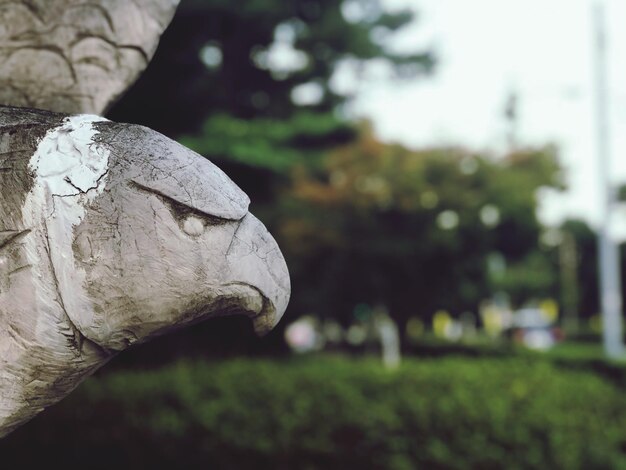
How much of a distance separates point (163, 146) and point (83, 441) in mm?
3785

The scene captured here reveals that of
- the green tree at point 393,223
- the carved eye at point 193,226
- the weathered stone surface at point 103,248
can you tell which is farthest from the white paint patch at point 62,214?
the green tree at point 393,223

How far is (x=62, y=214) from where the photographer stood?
1032mm

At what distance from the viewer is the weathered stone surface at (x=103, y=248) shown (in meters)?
1.03

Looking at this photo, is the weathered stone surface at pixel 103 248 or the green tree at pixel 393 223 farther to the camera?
the green tree at pixel 393 223

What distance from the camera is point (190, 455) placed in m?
4.12

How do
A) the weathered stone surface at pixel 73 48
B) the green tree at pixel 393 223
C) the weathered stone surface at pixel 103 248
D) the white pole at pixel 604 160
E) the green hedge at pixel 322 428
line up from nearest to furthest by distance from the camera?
the weathered stone surface at pixel 103 248
the weathered stone surface at pixel 73 48
the green hedge at pixel 322 428
the white pole at pixel 604 160
the green tree at pixel 393 223

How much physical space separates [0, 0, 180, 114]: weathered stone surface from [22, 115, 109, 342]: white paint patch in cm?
45

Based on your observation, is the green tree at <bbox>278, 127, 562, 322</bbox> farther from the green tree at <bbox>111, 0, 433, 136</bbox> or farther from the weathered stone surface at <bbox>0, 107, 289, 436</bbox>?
the weathered stone surface at <bbox>0, 107, 289, 436</bbox>

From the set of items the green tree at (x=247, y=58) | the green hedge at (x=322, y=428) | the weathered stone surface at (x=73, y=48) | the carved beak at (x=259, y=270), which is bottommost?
the green hedge at (x=322, y=428)

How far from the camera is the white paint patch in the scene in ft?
3.37

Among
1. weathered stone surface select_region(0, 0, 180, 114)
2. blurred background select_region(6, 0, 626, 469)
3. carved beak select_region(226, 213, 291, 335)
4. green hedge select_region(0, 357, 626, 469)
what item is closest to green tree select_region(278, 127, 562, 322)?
blurred background select_region(6, 0, 626, 469)

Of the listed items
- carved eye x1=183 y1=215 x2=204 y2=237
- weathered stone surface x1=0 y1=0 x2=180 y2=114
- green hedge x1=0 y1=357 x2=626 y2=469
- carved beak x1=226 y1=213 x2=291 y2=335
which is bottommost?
green hedge x1=0 y1=357 x2=626 y2=469

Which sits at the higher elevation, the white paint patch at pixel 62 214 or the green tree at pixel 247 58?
the green tree at pixel 247 58

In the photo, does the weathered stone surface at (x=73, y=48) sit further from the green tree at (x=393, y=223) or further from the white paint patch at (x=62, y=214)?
the green tree at (x=393, y=223)
